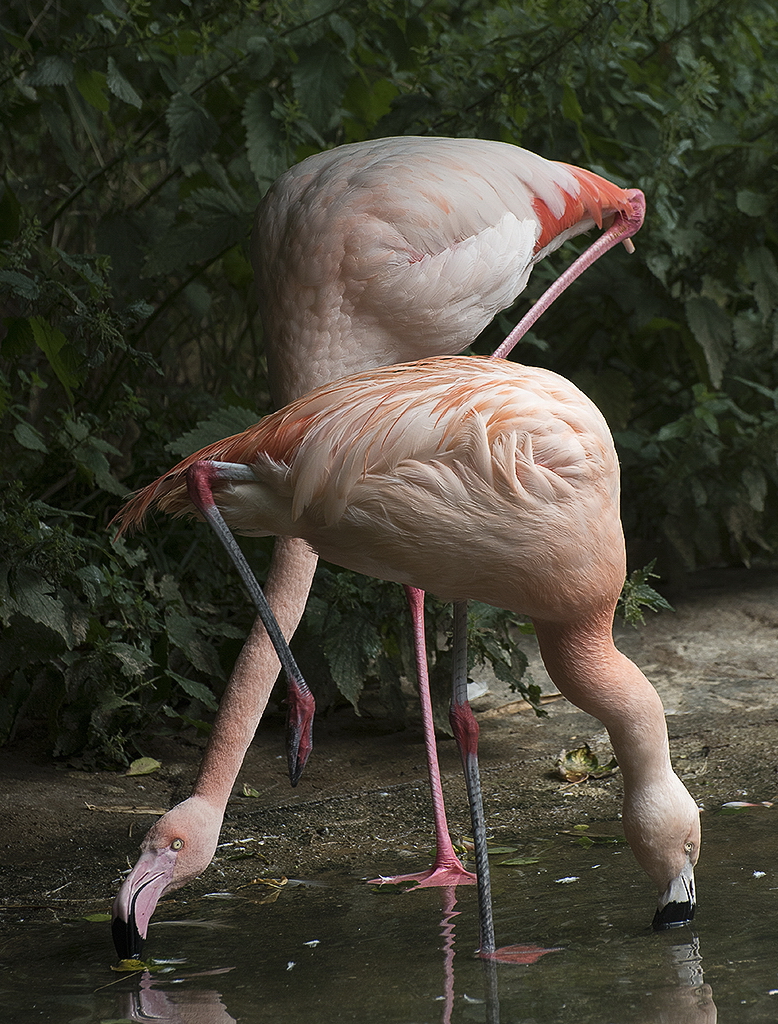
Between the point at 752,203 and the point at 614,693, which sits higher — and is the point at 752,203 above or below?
above

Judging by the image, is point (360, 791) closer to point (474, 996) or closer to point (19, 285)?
point (474, 996)

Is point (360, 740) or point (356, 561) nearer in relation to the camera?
point (356, 561)

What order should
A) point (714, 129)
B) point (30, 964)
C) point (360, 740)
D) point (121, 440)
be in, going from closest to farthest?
point (30, 964) < point (360, 740) < point (121, 440) < point (714, 129)

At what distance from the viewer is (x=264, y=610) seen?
251cm

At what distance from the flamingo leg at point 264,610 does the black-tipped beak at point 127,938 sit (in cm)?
44

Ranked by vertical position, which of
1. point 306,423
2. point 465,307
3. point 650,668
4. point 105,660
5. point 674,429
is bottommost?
point 650,668

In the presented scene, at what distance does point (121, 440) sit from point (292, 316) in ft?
4.41

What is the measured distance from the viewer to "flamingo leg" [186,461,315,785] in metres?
2.40

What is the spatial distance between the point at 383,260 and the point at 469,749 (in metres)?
1.35

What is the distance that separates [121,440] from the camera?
170 inches

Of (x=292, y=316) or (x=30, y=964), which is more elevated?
(x=292, y=316)

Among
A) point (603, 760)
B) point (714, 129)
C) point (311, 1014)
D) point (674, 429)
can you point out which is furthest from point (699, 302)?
point (311, 1014)

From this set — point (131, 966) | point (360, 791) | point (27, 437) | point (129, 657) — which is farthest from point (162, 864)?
point (27, 437)

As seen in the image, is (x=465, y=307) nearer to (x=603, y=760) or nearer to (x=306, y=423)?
(x=306, y=423)
